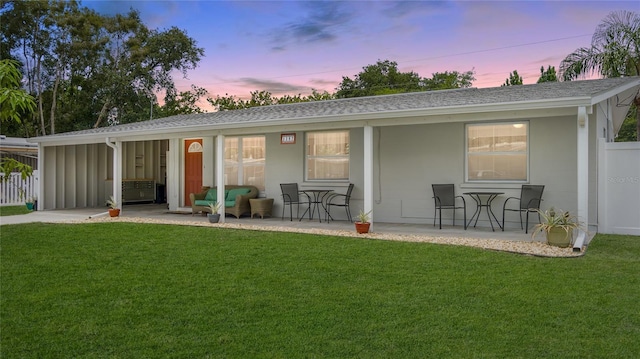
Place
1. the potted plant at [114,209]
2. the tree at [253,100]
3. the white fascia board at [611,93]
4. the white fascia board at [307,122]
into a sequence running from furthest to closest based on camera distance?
the tree at [253,100] → the potted plant at [114,209] → the white fascia board at [307,122] → the white fascia board at [611,93]

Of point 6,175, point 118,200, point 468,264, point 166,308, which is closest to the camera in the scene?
point 6,175

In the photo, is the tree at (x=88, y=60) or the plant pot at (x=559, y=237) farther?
the tree at (x=88, y=60)

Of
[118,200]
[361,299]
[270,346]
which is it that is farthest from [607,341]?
[118,200]

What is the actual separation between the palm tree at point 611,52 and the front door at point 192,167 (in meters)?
11.6

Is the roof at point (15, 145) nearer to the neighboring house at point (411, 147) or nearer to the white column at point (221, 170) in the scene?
the neighboring house at point (411, 147)

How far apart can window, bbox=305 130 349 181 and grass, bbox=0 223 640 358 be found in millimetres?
3998

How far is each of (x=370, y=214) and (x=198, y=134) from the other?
15.4 feet

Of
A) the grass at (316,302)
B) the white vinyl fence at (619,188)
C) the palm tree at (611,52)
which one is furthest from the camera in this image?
the palm tree at (611,52)

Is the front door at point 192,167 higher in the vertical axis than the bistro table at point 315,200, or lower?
higher

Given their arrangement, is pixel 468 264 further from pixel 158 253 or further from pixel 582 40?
pixel 582 40

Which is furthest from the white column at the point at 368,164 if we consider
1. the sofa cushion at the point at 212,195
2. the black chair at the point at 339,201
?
the sofa cushion at the point at 212,195

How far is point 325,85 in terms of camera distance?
112 ft

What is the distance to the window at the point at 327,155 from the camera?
1141 centimetres

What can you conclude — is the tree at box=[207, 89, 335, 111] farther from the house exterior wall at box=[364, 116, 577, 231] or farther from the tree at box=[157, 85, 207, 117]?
the house exterior wall at box=[364, 116, 577, 231]
